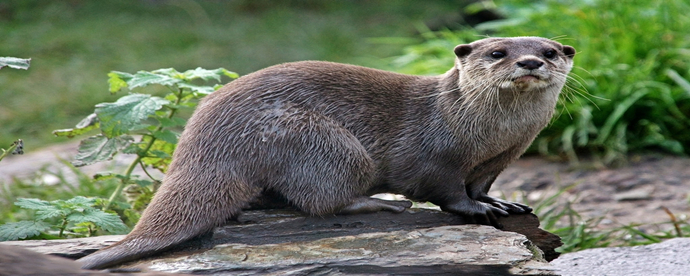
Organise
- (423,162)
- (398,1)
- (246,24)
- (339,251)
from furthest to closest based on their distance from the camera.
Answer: (398,1), (246,24), (423,162), (339,251)

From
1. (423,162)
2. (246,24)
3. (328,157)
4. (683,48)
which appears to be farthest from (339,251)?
(246,24)

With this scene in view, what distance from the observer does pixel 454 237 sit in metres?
2.84

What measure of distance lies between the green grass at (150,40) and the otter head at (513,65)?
413 centimetres

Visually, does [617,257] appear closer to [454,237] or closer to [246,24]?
[454,237]

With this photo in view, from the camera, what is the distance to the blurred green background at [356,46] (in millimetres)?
5465

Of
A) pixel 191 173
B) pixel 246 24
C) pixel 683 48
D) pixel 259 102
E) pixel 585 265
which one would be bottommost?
pixel 585 265

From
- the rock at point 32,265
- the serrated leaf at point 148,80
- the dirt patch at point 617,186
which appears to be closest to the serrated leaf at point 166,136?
the serrated leaf at point 148,80

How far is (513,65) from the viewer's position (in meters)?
2.89

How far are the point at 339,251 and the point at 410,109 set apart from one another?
77 centimetres

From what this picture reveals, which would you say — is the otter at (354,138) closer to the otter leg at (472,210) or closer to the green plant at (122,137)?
the otter leg at (472,210)

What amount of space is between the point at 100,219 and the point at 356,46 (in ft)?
18.3

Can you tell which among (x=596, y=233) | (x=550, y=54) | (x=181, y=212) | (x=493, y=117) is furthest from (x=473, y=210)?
(x=596, y=233)

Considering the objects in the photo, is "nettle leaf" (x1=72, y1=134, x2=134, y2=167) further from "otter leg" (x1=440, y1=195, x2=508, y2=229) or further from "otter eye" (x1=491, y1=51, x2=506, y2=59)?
"otter eye" (x1=491, y1=51, x2=506, y2=59)

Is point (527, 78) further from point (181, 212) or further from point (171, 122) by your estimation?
point (171, 122)
